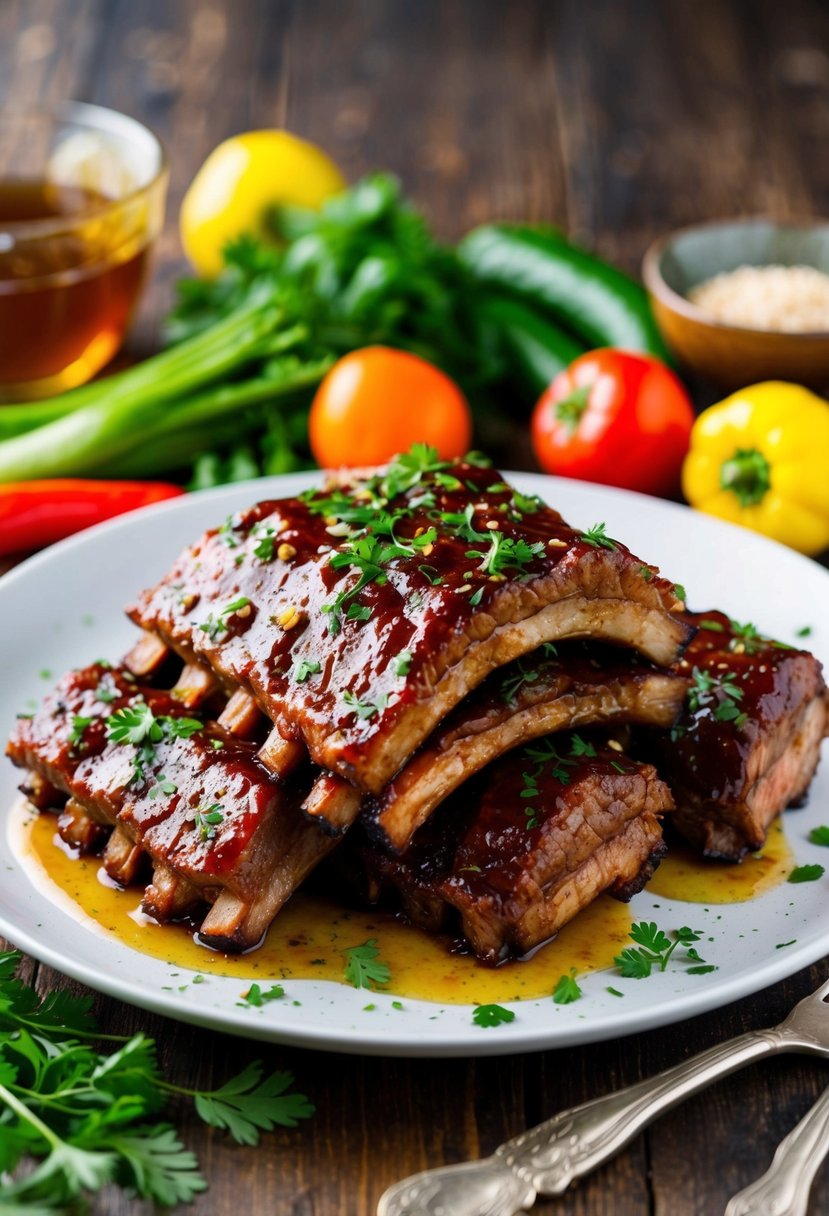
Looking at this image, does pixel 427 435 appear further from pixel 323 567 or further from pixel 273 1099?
pixel 273 1099

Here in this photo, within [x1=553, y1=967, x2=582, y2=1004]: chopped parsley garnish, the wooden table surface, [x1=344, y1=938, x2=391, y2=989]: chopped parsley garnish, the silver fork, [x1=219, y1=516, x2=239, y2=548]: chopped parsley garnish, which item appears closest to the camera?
the silver fork

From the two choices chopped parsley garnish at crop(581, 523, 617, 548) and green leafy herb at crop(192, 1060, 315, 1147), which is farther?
chopped parsley garnish at crop(581, 523, 617, 548)

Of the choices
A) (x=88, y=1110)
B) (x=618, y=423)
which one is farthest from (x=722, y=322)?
(x=88, y=1110)

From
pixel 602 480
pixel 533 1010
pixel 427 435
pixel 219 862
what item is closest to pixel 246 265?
pixel 427 435

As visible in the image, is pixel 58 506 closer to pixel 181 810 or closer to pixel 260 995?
pixel 181 810

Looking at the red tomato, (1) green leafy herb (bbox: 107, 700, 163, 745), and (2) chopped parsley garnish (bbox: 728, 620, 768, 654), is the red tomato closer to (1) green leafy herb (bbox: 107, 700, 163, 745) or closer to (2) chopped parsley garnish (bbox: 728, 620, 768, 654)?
(2) chopped parsley garnish (bbox: 728, 620, 768, 654)

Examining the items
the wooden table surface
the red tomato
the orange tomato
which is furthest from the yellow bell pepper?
the wooden table surface
